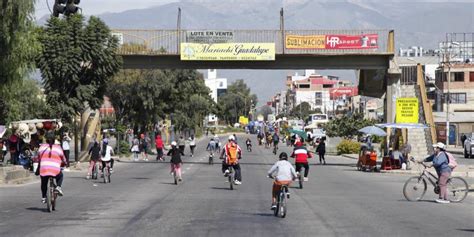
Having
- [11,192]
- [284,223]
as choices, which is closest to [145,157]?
[11,192]

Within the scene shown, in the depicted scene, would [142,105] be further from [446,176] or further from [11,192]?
[446,176]

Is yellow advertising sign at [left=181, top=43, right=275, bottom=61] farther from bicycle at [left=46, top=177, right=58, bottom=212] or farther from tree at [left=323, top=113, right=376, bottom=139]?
tree at [left=323, top=113, right=376, bottom=139]

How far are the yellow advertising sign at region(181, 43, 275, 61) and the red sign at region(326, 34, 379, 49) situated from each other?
3.38 meters

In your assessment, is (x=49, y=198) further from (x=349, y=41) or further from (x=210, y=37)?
(x=349, y=41)

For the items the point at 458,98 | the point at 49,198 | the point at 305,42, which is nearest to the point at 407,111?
the point at 305,42

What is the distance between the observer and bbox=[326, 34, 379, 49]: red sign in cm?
4728

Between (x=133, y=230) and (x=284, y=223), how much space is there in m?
3.09

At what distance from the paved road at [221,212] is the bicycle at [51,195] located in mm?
288

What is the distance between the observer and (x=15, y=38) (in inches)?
1190

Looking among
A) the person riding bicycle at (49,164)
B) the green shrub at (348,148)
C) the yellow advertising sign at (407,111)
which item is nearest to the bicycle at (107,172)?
the person riding bicycle at (49,164)

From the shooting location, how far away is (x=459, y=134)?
90062 mm

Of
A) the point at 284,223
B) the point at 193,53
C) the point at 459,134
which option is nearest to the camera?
the point at 284,223

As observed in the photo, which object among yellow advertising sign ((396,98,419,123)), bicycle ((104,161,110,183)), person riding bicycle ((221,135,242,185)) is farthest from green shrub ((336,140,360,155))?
person riding bicycle ((221,135,242,185))

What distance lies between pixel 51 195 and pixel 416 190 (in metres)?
10.1
